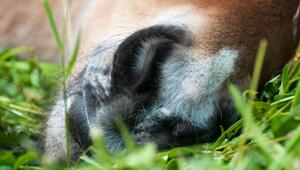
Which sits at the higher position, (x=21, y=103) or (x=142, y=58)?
(x=142, y=58)

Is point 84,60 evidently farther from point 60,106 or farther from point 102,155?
point 102,155

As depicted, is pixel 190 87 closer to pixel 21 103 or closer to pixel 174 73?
pixel 174 73

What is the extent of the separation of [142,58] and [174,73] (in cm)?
7

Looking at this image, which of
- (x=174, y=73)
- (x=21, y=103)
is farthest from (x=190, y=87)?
(x=21, y=103)

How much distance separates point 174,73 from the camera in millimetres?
1320

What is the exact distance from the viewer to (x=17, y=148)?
1.50 m

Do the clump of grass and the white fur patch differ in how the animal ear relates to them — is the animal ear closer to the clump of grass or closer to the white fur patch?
the white fur patch

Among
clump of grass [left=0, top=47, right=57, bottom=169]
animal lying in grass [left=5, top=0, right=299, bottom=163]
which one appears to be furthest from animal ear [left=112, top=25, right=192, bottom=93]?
clump of grass [left=0, top=47, right=57, bottom=169]

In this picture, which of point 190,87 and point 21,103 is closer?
point 190,87

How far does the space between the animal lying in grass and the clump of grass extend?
0.33ft

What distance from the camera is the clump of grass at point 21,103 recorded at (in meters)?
1.48

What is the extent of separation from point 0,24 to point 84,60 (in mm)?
744

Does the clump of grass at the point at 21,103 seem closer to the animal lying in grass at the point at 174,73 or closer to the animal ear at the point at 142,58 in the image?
the animal lying in grass at the point at 174,73

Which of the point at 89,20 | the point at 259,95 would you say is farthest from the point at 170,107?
the point at 89,20
